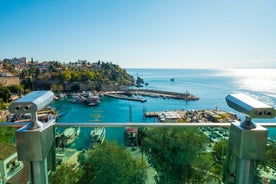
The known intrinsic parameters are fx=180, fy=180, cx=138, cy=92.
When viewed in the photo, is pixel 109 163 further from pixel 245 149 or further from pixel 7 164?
pixel 245 149

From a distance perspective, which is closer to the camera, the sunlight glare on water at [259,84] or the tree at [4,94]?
the tree at [4,94]

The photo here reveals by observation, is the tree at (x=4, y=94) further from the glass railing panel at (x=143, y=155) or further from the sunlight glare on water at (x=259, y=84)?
the sunlight glare on water at (x=259, y=84)

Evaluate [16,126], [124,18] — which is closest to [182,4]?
[124,18]

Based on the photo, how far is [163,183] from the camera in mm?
1606

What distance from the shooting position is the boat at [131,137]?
160 centimetres

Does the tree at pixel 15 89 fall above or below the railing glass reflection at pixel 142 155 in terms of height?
below

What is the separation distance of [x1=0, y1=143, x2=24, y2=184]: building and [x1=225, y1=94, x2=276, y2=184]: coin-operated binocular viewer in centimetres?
165

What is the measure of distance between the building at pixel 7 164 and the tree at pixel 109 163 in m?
0.55

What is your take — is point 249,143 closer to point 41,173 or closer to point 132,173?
point 132,173

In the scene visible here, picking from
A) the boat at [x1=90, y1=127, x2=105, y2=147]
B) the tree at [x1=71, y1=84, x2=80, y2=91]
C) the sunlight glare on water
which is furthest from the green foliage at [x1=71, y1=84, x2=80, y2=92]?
the boat at [x1=90, y1=127, x2=105, y2=147]

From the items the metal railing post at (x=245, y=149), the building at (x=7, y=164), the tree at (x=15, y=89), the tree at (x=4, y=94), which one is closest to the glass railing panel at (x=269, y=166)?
the metal railing post at (x=245, y=149)

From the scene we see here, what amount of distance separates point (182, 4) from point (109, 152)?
636cm

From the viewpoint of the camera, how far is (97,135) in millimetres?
1636

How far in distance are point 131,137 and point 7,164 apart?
3.48ft
